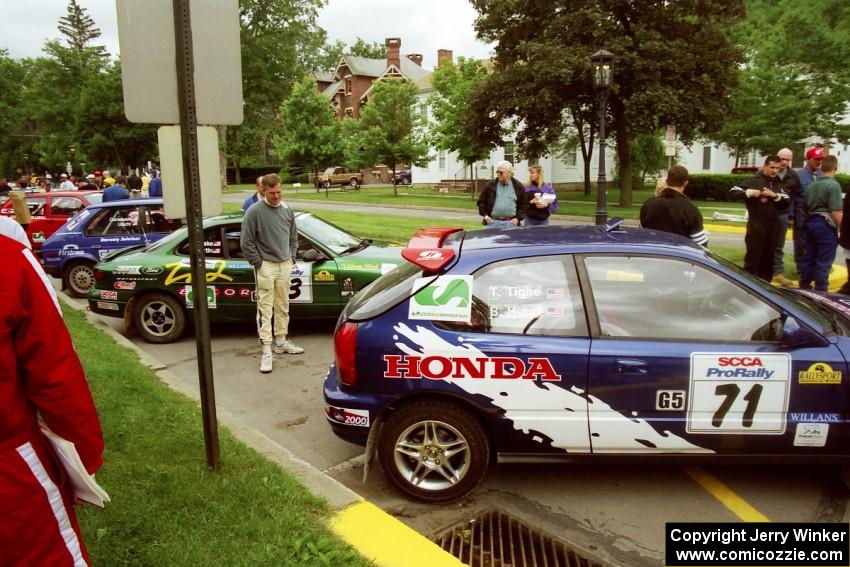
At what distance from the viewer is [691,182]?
32.2m

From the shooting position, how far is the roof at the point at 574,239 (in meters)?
4.03

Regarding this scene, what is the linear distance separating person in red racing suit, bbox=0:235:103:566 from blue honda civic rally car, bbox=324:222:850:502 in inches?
82.9

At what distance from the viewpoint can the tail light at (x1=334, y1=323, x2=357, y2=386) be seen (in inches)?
155

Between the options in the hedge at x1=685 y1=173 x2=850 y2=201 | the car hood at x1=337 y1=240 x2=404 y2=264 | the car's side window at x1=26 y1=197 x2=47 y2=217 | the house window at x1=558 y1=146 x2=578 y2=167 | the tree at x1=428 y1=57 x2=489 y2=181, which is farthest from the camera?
the house window at x1=558 y1=146 x2=578 y2=167

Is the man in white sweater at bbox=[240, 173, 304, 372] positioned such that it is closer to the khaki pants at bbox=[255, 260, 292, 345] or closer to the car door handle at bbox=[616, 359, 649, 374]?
the khaki pants at bbox=[255, 260, 292, 345]

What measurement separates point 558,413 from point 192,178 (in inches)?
98.0

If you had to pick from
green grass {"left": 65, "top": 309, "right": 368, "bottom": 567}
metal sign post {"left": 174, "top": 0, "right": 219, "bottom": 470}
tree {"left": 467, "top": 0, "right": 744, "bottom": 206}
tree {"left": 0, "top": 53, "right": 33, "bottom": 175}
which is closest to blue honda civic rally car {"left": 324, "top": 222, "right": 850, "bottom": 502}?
green grass {"left": 65, "top": 309, "right": 368, "bottom": 567}

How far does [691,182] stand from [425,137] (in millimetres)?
15087

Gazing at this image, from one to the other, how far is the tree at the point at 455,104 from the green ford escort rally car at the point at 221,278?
2445 cm

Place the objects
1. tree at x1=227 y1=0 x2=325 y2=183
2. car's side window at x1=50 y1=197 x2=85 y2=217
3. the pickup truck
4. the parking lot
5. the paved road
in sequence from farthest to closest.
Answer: the pickup truck → tree at x1=227 y1=0 x2=325 y2=183 → the paved road → car's side window at x1=50 y1=197 x2=85 y2=217 → the parking lot

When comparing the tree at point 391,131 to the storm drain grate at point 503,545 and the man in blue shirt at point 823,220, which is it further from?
the storm drain grate at point 503,545

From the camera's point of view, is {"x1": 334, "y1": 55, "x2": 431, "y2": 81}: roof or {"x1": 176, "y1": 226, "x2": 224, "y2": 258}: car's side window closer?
{"x1": 176, "y1": 226, "x2": 224, "y2": 258}: car's side window

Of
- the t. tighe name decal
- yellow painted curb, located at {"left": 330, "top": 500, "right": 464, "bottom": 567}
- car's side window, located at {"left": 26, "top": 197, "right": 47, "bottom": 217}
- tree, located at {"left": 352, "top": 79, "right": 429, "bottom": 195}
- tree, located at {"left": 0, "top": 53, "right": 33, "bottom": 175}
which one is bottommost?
yellow painted curb, located at {"left": 330, "top": 500, "right": 464, "bottom": 567}

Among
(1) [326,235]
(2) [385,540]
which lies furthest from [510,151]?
(2) [385,540]
